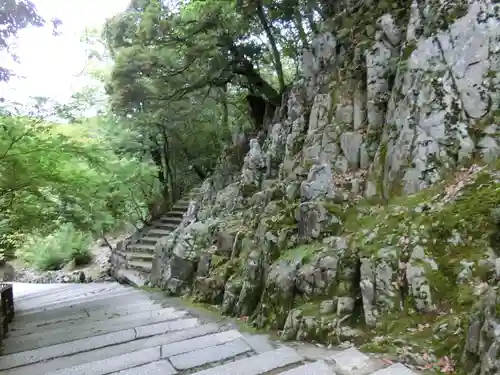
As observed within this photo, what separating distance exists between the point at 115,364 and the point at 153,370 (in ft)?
1.61

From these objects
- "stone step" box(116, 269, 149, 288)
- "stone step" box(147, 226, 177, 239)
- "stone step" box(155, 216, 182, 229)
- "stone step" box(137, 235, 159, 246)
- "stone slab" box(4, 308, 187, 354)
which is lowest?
"stone step" box(116, 269, 149, 288)

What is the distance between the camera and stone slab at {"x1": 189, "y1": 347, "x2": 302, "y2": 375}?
3.75m

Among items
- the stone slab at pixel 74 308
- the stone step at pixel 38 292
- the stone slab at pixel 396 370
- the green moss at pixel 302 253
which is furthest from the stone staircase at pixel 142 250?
the stone slab at pixel 396 370

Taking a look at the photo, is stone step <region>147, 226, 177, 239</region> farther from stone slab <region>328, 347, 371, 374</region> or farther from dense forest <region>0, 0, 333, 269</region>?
stone slab <region>328, 347, 371, 374</region>

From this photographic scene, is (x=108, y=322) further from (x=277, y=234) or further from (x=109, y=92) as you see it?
(x=109, y=92)

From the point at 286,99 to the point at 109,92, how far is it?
8.42m

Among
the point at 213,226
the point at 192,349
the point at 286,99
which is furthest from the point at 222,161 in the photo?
the point at 192,349

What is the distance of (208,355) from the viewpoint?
4.20 m

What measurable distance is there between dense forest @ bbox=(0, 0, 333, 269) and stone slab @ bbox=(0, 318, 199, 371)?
324cm

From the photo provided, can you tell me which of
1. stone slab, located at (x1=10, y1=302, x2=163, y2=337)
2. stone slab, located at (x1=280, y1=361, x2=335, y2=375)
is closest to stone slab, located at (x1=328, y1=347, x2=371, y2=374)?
stone slab, located at (x1=280, y1=361, x2=335, y2=375)

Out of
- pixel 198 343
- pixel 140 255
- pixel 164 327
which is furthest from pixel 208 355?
pixel 140 255

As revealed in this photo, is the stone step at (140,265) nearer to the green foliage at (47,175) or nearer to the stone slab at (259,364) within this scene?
the green foliage at (47,175)

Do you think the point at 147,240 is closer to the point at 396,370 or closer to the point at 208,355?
the point at 208,355

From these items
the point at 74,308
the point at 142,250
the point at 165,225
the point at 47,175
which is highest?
the point at 47,175
